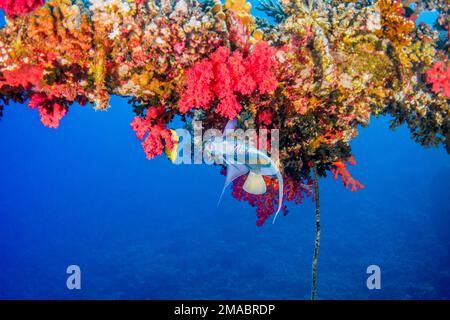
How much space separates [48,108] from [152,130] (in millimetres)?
1408

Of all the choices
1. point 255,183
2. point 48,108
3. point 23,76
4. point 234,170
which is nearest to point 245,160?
point 234,170

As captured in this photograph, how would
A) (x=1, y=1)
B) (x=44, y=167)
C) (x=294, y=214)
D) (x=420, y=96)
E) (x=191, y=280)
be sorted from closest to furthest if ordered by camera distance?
(x=1, y=1)
(x=420, y=96)
(x=191, y=280)
(x=294, y=214)
(x=44, y=167)

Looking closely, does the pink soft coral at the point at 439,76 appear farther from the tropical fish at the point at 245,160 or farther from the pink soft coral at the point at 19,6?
the pink soft coral at the point at 19,6

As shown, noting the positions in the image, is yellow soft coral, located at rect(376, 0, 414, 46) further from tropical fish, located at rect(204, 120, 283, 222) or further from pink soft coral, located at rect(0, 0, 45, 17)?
pink soft coral, located at rect(0, 0, 45, 17)

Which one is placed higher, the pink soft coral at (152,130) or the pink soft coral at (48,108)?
the pink soft coral at (48,108)

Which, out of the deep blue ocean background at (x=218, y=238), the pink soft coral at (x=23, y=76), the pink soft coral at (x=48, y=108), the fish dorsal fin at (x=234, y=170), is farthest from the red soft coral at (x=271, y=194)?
the deep blue ocean background at (x=218, y=238)

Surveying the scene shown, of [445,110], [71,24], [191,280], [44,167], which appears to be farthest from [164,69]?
[44,167]

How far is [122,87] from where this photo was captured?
4570 mm

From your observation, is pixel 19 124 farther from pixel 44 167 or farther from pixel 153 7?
pixel 153 7

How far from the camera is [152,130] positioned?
4.86 meters

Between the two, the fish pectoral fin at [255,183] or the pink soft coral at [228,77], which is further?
the fish pectoral fin at [255,183]

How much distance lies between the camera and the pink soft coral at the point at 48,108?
4.59 meters

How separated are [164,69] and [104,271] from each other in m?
23.2

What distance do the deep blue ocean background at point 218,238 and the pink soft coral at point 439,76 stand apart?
16047 mm
